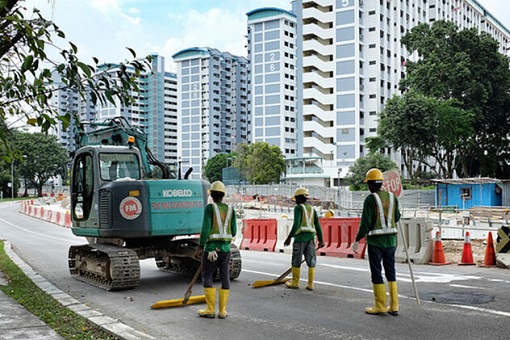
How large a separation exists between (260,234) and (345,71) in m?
67.3

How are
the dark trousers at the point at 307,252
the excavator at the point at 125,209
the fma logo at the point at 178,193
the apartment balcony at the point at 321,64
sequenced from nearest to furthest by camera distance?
1. the dark trousers at the point at 307,252
2. the excavator at the point at 125,209
3. the fma logo at the point at 178,193
4. the apartment balcony at the point at 321,64

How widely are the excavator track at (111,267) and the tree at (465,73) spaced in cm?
5054

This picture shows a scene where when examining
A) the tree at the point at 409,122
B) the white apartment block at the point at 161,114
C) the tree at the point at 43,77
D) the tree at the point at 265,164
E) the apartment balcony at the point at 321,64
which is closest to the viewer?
the tree at the point at 43,77

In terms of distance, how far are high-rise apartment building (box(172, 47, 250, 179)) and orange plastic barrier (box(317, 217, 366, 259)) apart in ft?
408

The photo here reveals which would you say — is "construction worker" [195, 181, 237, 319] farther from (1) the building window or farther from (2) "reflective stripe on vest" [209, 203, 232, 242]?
(1) the building window

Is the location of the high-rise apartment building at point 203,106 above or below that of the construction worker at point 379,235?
above

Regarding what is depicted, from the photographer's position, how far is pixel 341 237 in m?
16.4

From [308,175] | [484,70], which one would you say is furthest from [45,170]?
[484,70]

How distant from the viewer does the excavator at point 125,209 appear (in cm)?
1078

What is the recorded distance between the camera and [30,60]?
5480mm

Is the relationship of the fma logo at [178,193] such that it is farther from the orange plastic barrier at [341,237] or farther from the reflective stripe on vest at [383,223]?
the orange plastic barrier at [341,237]

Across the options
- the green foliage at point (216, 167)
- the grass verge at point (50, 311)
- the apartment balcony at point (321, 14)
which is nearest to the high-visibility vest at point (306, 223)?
the grass verge at point (50, 311)

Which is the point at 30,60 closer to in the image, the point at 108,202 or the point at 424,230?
the point at 108,202

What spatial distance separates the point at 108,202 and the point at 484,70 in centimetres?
5465
